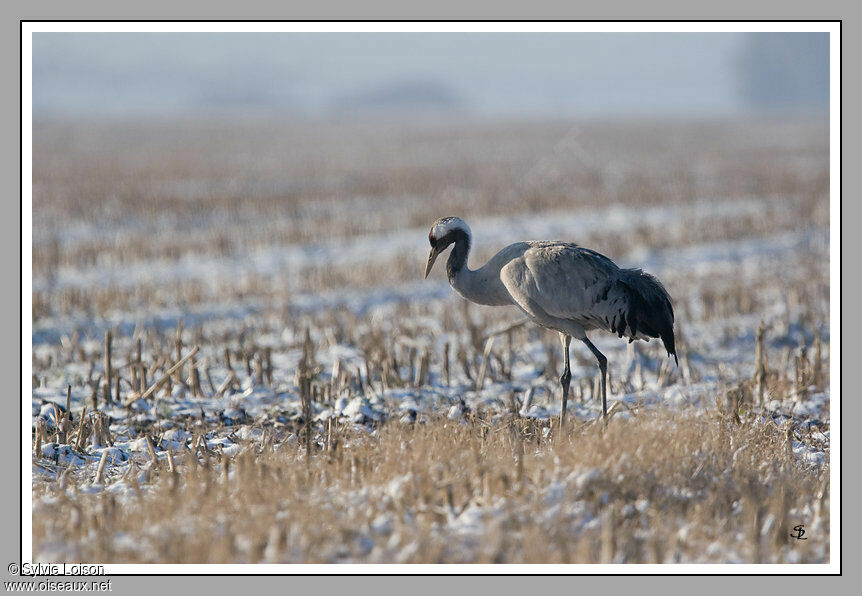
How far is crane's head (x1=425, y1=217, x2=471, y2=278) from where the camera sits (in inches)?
237

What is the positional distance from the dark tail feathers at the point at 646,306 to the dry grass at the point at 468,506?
1017 mm

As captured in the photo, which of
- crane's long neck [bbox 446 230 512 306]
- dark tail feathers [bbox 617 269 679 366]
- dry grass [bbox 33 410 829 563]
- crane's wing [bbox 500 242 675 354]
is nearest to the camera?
dry grass [bbox 33 410 829 563]

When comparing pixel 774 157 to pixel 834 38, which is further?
pixel 774 157

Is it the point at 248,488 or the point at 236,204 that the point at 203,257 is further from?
the point at 248,488

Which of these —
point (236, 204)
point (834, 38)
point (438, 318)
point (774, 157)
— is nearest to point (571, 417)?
point (834, 38)

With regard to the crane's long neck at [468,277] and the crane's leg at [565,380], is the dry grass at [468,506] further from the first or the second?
the crane's long neck at [468,277]

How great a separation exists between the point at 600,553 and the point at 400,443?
4.47 feet

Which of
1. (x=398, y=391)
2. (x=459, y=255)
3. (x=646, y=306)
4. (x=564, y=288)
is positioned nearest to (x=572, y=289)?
(x=564, y=288)

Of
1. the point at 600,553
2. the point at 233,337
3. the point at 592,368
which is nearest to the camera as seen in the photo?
the point at 600,553

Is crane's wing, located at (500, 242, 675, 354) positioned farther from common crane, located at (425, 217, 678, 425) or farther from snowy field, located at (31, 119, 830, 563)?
snowy field, located at (31, 119, 830, 563)

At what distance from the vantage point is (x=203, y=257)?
13.6 m

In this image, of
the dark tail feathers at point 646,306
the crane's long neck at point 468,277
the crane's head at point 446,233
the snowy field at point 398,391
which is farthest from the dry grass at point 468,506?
the crane's head at point 446,233

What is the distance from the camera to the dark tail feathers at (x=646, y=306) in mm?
5938

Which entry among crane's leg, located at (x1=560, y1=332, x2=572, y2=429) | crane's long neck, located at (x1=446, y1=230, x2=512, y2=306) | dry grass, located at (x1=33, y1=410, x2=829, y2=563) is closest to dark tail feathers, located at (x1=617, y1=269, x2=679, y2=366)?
crane's leg, located at (x1=560, y1=332, x2=572, y2=429)
